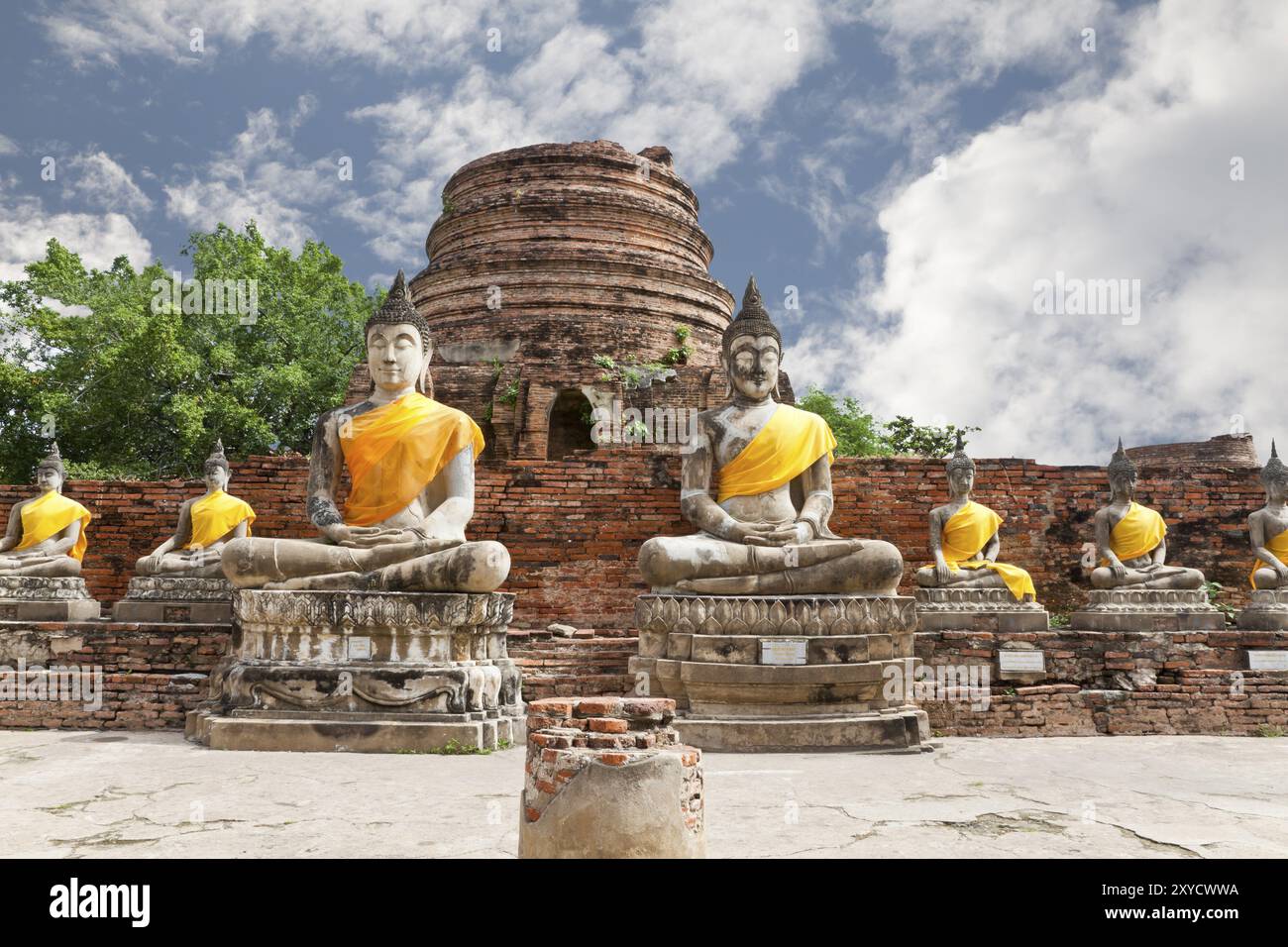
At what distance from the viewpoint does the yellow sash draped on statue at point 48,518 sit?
29.8ft

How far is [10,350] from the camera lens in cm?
1955

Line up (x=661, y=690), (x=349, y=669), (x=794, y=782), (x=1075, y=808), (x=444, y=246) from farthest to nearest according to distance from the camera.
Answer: (x=444, y=246), (x=661, y=690), (x=349, y=669), (x=794, y=782), (x=1075, y=808)

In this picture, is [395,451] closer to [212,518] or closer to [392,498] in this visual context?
[392,498]

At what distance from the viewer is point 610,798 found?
2.52 metres

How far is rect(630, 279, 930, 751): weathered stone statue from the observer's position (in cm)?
572

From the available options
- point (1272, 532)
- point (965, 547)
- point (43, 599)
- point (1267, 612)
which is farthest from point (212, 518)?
point (1272, 532)

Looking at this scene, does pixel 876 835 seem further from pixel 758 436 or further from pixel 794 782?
pixel 758 436

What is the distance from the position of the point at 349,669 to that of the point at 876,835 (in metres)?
3.28

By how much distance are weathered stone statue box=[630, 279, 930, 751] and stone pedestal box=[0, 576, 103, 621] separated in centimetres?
549

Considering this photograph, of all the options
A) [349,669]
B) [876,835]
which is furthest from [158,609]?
[876,835]

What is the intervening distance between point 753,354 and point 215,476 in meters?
5.79

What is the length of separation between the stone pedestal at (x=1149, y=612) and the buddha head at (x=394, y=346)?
19.4 ft

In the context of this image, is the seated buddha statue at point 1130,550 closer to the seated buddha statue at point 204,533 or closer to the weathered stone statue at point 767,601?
the weathered stone statue at point 767,601

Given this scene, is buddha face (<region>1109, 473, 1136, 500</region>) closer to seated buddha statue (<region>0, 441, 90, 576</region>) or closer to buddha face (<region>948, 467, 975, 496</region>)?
buddha face (<region>948, 467, 975, 496</region>)
